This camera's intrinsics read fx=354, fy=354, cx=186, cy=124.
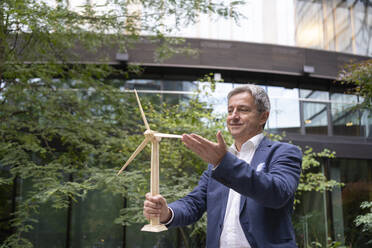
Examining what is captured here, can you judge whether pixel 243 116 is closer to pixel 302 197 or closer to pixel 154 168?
pixel 154 168

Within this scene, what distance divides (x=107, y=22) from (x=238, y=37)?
36.1 feet

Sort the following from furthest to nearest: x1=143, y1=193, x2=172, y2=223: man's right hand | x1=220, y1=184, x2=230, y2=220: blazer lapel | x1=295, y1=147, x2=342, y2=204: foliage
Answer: x1=295, y1=147, x2=342, y2=204: foliage < x1=220, y1=184, x2=230, y2=220: blazer lapel < x1=143, y1=193, x2=172, y2=223: man's right hand

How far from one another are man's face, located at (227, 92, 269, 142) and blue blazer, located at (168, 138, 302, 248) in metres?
0.15

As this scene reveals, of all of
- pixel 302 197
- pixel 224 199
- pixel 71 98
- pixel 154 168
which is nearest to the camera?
pixel 154 168

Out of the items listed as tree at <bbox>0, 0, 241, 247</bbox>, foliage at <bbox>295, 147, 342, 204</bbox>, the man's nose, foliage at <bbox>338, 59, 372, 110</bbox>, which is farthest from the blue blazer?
foliage at <bbox>338, 59, 372, 110</bbox>

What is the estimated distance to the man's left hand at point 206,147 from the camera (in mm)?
1682

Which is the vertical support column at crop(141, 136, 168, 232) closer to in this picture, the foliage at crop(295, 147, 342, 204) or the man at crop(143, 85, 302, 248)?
the man at crop(143, 85, 302, 248)

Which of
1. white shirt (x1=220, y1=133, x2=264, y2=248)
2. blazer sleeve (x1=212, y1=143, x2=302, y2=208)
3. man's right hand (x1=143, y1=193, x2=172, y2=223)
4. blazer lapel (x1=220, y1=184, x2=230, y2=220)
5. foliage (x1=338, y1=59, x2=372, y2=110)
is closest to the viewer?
blazer sleeve (x1=212, y1=143, x2=302, y2=208)

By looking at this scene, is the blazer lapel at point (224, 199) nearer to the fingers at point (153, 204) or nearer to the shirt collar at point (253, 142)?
the shirt collar at point (253, 142)

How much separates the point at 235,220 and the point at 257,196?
0.57 metres

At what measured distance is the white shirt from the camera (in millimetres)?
2289

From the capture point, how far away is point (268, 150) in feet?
7.92

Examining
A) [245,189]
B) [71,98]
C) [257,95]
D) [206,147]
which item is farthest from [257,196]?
[71,98]

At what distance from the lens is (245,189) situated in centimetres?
182
